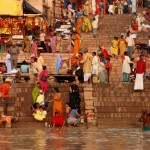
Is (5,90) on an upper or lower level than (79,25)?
lower

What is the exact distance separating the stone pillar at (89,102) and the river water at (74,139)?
925mm

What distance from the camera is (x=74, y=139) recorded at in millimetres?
25516

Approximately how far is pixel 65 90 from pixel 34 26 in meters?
14.2

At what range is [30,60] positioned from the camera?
40250 mm

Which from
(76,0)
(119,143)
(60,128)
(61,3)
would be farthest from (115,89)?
(76,0)

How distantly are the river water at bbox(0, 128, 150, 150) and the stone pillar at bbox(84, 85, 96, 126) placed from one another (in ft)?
3.03

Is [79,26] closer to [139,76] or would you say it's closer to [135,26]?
[135,26]

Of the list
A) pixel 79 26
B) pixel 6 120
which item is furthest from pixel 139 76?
pixel 79 26

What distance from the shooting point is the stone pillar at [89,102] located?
30156 millimetres

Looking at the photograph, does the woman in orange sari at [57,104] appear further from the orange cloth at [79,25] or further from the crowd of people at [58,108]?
the orange cloth at [79,25]

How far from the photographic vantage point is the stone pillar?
98.9 feet

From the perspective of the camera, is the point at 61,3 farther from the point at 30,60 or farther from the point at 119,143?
the point at 119,143

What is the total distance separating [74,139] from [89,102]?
5.92m

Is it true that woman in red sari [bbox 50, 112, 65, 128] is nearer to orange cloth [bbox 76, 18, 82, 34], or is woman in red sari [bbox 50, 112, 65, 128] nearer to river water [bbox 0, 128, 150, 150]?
river water [bbox 0, 128, 150, 150]
